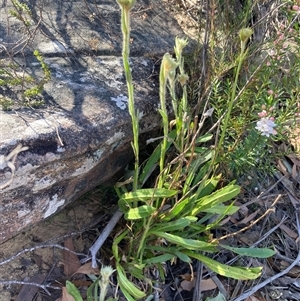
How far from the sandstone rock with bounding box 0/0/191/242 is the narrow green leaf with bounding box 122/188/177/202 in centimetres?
16

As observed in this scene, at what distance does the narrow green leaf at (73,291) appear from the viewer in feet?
5.00

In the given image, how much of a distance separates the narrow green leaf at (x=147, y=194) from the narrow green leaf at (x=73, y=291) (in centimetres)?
33

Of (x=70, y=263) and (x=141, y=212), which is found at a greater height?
(x=141, y=212)

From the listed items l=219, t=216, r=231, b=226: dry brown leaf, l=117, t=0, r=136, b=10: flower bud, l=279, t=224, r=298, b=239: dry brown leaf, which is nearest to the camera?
l=117, t=0, r=136, b=10: flower bud

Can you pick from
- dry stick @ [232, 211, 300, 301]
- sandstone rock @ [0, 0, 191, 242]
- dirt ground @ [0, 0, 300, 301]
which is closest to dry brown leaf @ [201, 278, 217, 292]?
dirt ground @ [0, 0, 300, 301]

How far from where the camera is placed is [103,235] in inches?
66.8

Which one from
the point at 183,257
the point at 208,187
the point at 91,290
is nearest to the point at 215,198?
the point at 208,187

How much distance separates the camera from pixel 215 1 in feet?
5.96

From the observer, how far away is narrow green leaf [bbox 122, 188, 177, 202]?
152 cm

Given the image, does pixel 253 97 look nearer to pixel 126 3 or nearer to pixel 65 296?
pixel 126 3

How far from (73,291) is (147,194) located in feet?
1.30

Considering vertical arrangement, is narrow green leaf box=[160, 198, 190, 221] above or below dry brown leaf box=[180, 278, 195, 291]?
above

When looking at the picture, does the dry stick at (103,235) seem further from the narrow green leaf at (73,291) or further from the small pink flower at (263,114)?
the small pink flower at (263,114)

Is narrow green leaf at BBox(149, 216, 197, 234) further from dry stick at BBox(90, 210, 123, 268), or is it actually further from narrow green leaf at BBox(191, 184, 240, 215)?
dry stick at BBox(90, 210, 123, 268)
